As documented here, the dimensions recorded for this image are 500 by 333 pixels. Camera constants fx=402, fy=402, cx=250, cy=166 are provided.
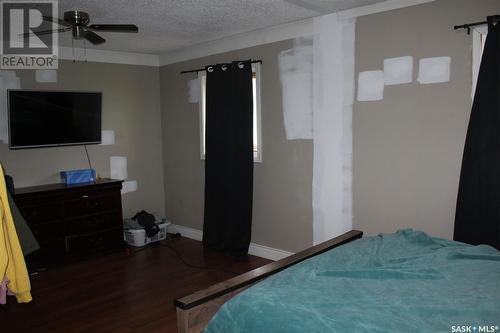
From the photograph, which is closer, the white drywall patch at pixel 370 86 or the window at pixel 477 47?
the window at pixel 477 47

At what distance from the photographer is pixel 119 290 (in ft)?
12.0

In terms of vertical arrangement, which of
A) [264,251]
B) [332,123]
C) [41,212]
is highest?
[332,123]

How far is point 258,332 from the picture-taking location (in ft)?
5.33

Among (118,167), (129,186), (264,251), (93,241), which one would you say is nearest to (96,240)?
(93,241)

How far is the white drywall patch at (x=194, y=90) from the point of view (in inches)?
198

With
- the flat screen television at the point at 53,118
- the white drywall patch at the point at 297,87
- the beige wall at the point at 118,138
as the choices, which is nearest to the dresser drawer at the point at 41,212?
the beige wall at the point at 118,138

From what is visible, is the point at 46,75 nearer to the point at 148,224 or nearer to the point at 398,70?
the point at 148,224

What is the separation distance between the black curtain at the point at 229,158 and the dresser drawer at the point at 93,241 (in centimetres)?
104

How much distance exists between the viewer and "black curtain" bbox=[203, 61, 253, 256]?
14.2 ft

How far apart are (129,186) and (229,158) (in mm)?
1658

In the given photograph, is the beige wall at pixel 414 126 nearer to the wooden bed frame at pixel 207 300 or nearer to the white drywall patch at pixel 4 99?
the wooden bed frame at pixel 207 300

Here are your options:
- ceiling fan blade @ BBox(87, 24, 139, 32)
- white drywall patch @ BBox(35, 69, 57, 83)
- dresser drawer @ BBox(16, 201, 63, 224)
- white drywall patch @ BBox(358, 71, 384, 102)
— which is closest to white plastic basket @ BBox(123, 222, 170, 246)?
dresser drawer @ BBox(16, 201, 63, 224)

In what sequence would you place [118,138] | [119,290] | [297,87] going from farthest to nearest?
1. [118,138]
2. [297,87]
3. [119,290]

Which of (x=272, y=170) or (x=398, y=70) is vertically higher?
(x=398, y=70)
